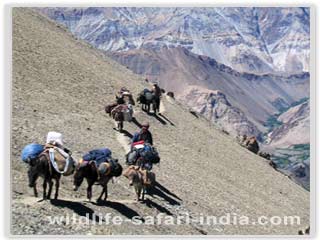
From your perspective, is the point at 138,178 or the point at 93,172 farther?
the point at 138,178

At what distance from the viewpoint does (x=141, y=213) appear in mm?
24359

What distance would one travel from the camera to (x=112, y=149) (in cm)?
3422

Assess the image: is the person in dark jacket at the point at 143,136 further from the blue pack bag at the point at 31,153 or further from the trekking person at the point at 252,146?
the trekking person at the point at 252,146

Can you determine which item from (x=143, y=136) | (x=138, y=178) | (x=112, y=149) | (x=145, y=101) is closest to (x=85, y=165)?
(x=138, y=178)

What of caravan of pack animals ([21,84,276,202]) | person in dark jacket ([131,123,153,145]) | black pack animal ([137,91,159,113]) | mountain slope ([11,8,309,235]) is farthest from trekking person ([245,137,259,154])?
caravan of pack animals ([21,84,276,202])

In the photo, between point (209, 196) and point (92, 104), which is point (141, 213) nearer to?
point (209, 196)

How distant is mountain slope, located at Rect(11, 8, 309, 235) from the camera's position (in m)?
22.7

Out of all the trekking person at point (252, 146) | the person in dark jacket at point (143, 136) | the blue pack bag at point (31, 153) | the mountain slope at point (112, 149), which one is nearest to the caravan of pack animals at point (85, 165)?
the blue pack bag at point (31, 153)

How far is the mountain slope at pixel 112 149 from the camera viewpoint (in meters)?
22.7

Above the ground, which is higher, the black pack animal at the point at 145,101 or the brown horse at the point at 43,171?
the black pack animal at the point at 145,101

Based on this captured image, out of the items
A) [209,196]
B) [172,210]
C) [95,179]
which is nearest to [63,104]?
[209,196]

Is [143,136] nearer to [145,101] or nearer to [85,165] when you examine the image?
[85,165]

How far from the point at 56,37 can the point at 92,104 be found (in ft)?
56.1

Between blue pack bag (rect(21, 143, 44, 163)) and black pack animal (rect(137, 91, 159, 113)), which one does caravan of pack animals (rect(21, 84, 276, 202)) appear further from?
black pack animal (rect(137, 91, 159, 113))
